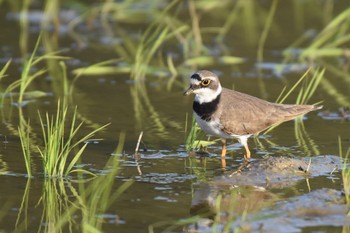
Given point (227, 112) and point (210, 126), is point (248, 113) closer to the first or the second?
point (227, 112)

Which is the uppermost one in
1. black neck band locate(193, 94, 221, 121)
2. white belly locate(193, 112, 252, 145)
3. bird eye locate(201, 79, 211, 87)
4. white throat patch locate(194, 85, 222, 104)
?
bird eye locate(201, 79, 211, 87)

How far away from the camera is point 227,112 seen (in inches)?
354

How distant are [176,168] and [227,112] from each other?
79 cm

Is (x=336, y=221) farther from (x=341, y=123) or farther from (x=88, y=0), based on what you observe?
(x=88, y=0)

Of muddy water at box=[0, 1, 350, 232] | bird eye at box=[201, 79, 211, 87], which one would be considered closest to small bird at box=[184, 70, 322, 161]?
bird eye at box=[201, 79, 211, 87]

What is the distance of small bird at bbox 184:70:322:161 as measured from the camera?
8.91 metres

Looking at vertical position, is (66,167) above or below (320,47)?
below

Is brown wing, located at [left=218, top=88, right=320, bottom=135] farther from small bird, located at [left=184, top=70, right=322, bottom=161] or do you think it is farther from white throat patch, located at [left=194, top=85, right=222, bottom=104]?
white throat patch, located at [left=194, top=85, right=222, bottom=104]

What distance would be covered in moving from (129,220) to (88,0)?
9606mm

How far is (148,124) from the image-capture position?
10.6 m

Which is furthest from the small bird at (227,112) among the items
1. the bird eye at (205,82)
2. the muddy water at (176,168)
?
the muddy water at (176,168)

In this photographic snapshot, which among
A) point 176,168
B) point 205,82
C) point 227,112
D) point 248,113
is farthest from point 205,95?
point 176,168

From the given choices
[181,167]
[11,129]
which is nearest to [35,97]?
[11,129]

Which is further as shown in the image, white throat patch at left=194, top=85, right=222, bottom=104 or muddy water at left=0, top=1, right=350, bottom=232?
Answer: white throat patch at left=194, top=85, right=222, bottom=104
